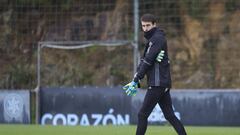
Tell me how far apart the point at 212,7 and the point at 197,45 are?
1171mm

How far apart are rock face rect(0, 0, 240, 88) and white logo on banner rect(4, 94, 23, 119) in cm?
199

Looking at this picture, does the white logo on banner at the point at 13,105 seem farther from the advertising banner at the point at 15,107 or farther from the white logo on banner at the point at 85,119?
the white logo on banner at the point at 85,119

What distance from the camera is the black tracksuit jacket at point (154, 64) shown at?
9906 millimetres

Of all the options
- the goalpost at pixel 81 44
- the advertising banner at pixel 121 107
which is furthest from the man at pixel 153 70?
the goalpost at pixel 81 44

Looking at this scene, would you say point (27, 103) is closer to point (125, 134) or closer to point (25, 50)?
point (25, 50)

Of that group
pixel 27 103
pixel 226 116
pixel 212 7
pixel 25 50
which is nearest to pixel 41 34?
pixel 25 50

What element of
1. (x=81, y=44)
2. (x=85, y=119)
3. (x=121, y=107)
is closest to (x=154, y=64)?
(x=121, y=107)

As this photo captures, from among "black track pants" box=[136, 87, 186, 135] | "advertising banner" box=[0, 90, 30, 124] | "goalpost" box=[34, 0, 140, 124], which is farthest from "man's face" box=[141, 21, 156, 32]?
"advertising banner" box=[0, 90, 30, 124]

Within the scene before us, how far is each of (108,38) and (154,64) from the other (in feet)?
34.1

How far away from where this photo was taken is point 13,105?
17.3 m

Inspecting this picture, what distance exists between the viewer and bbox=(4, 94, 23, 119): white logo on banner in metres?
17.2

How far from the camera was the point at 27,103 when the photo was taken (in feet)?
56.6

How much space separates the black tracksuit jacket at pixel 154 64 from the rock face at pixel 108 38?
8158mm

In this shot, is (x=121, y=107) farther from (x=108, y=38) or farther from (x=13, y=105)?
(x=108, y=38)
